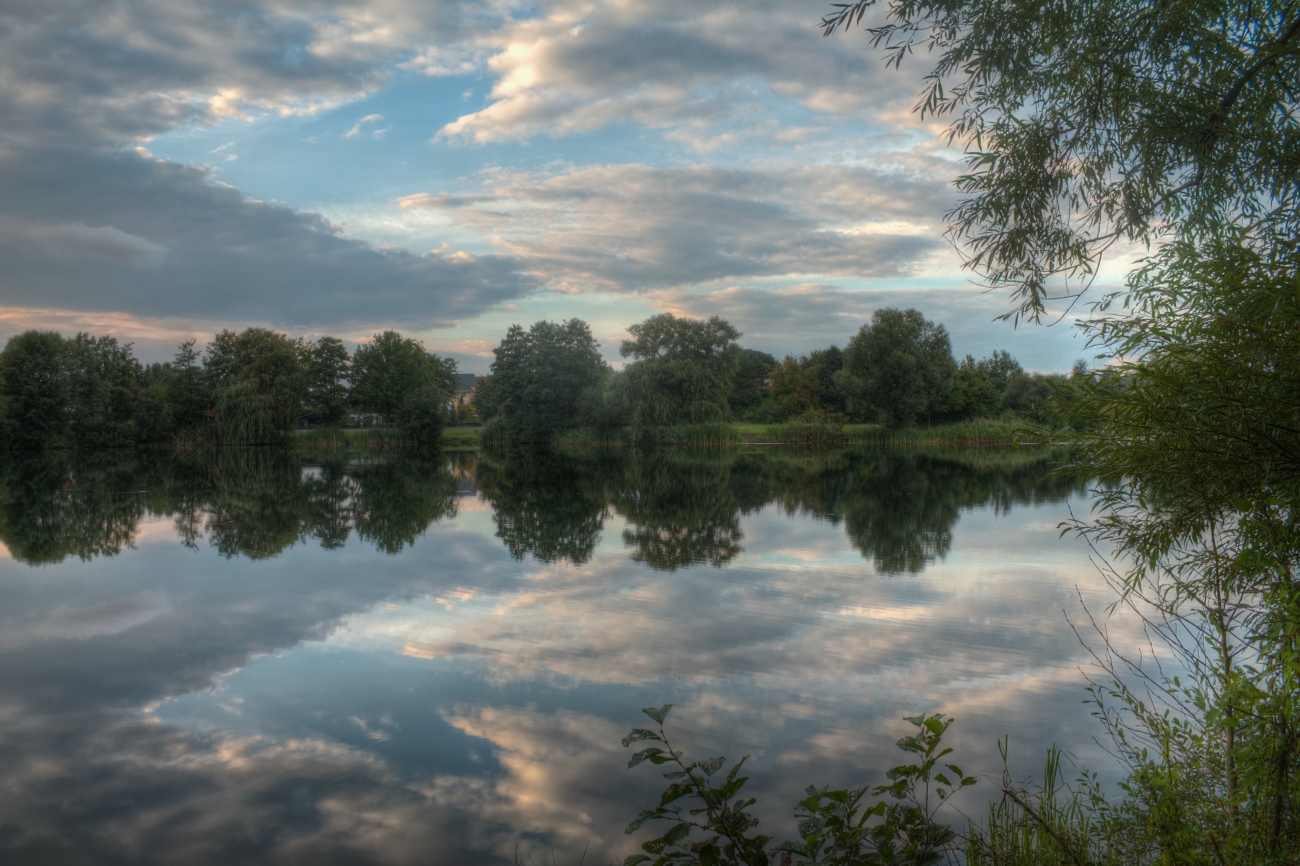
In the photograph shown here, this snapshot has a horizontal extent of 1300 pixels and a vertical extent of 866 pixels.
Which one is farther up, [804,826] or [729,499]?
[804,826]

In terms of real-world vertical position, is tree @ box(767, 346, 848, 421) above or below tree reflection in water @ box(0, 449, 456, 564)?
above

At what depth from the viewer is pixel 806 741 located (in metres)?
5.62

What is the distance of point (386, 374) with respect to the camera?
80.5m

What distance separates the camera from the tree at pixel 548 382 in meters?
58.1

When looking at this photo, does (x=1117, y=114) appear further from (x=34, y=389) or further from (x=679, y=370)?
(x=34, y=389)

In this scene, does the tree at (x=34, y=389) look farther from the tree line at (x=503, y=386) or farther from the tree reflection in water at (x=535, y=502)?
the tree reflection in water at (x=535, y=502)

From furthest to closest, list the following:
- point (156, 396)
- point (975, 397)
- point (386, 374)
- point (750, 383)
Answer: point (750, 383) < point (386, 374) < point (975, 397) < point (156, 396)

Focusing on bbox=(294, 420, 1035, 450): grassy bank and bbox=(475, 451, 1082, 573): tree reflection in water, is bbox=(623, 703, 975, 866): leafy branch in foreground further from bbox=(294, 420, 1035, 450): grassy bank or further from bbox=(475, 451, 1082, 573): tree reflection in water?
bbox=(294, 420, 1035, 450): grassy bank

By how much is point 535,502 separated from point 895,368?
4301cm

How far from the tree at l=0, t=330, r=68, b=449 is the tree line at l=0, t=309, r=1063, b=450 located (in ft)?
0.28

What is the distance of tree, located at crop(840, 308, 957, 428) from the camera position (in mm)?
58281

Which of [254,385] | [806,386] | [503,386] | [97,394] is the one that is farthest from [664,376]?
[97,394]

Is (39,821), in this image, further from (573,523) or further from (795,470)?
(795,470)

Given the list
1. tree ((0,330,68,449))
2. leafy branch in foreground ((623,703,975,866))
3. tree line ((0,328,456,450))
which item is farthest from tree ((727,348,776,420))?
leafy branch in foreground ((623,703,975,866))
